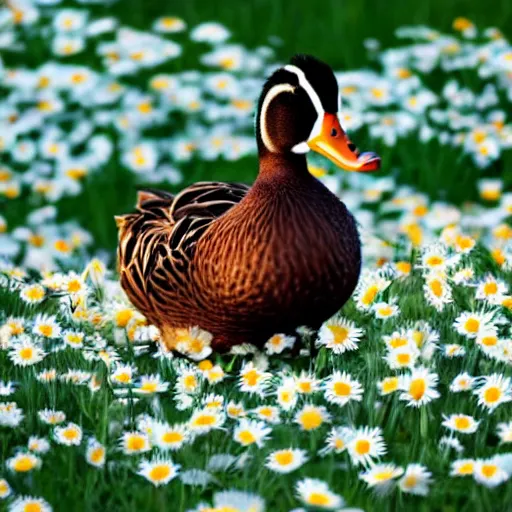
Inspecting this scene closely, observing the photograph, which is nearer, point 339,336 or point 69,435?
point 69,435

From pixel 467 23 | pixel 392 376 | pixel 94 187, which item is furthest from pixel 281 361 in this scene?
pixel 467 23

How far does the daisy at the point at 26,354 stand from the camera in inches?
136

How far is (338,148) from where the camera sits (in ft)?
10.9

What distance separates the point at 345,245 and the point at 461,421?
61cm

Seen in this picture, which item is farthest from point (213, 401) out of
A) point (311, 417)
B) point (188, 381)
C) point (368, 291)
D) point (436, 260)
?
point (436, 260)

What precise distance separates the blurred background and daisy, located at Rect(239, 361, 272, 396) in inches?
102

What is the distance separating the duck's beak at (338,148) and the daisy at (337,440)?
0.71 m

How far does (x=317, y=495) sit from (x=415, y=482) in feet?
0.78

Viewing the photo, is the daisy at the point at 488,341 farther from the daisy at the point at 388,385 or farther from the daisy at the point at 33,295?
the daisy at the point at 33,295

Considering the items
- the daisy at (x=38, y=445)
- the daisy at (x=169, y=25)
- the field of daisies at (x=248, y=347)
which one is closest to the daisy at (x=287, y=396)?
the field of daisies at (x=248, y=347)

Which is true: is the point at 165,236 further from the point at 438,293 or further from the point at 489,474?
the point at 489,474

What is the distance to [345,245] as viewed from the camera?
3.36 m

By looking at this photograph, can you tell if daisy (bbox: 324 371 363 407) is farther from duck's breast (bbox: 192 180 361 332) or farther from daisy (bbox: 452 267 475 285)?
daisy (bbox: 452 267 475 285)

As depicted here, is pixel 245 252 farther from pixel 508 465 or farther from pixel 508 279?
pixel 508 279
